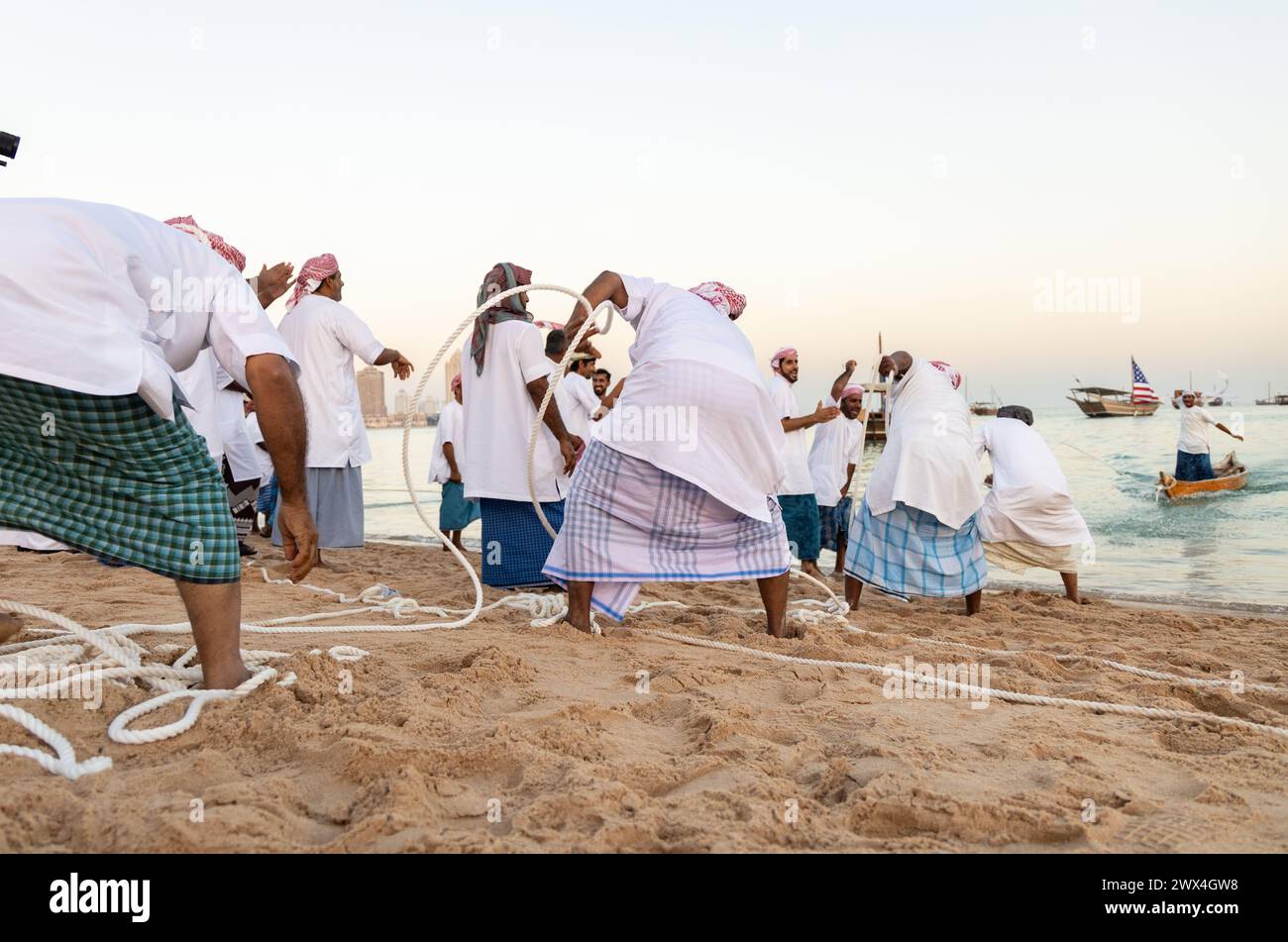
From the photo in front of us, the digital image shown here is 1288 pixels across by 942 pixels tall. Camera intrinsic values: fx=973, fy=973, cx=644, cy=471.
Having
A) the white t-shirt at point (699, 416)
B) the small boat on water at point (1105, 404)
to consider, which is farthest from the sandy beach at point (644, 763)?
the small boat on water at point (1105, 404)

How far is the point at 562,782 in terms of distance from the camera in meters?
2.24

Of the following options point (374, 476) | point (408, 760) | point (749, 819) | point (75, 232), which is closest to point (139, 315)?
point (75, 232)

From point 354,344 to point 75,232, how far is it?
4.04 m

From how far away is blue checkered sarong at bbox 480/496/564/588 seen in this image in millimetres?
5602

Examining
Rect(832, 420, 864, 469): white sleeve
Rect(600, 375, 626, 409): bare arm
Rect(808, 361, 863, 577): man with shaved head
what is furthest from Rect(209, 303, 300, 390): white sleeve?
Rect(808, 361, 863, 577): man with shaved head

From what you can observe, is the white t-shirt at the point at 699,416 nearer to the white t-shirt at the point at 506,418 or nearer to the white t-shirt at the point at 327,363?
the white t-shirt at the point at 506,418

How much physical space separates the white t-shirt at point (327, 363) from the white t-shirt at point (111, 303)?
147 inches

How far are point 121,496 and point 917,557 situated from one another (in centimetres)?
441

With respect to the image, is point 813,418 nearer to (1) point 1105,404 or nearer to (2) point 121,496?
(2) point 121,496

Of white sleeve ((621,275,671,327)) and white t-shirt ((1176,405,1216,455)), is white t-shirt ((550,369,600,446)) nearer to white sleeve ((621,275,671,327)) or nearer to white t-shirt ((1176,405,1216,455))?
white sleeve ((621,275,671,327))

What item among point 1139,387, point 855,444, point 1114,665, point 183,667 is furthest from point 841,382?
point 1139,387

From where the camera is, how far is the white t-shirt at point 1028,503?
651cm

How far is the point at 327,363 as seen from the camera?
6.45 metres

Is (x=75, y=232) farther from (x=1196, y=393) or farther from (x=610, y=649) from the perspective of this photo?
(x=1196, y=393)
